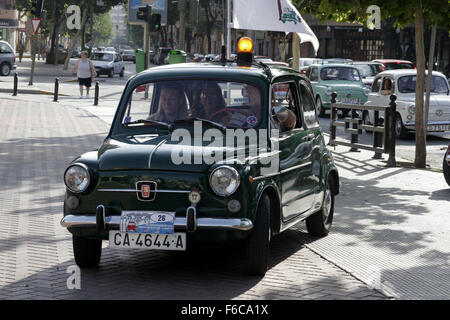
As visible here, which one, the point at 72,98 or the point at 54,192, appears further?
the point at 72,98

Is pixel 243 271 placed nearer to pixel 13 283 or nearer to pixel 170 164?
pixel 170 164

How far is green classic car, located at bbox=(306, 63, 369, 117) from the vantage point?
26.9 m

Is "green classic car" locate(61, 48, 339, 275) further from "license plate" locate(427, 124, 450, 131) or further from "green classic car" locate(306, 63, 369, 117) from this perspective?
"green classic car" locate(306, 63, 369, 117)

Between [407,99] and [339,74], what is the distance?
6851 mm

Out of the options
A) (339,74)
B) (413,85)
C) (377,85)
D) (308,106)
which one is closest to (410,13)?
(413,85)

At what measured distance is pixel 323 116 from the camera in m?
28.3

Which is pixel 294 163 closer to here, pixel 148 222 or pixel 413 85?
pixel 148 222

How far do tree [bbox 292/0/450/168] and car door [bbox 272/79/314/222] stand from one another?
698 cm

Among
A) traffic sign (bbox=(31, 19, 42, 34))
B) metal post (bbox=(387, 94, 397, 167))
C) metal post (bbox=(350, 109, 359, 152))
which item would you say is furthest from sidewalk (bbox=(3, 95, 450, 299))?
traffic sign (bbox=(31, 19, 42, 34))

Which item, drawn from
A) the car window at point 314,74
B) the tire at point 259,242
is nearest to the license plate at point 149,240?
the tire at point 259,242

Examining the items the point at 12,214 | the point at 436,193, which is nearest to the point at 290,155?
the point at 12,214

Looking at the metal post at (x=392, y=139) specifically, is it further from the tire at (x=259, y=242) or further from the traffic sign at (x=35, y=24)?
the traffic sign at (x=35, y=24)

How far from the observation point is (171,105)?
25.9ft

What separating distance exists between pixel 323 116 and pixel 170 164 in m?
21.8
